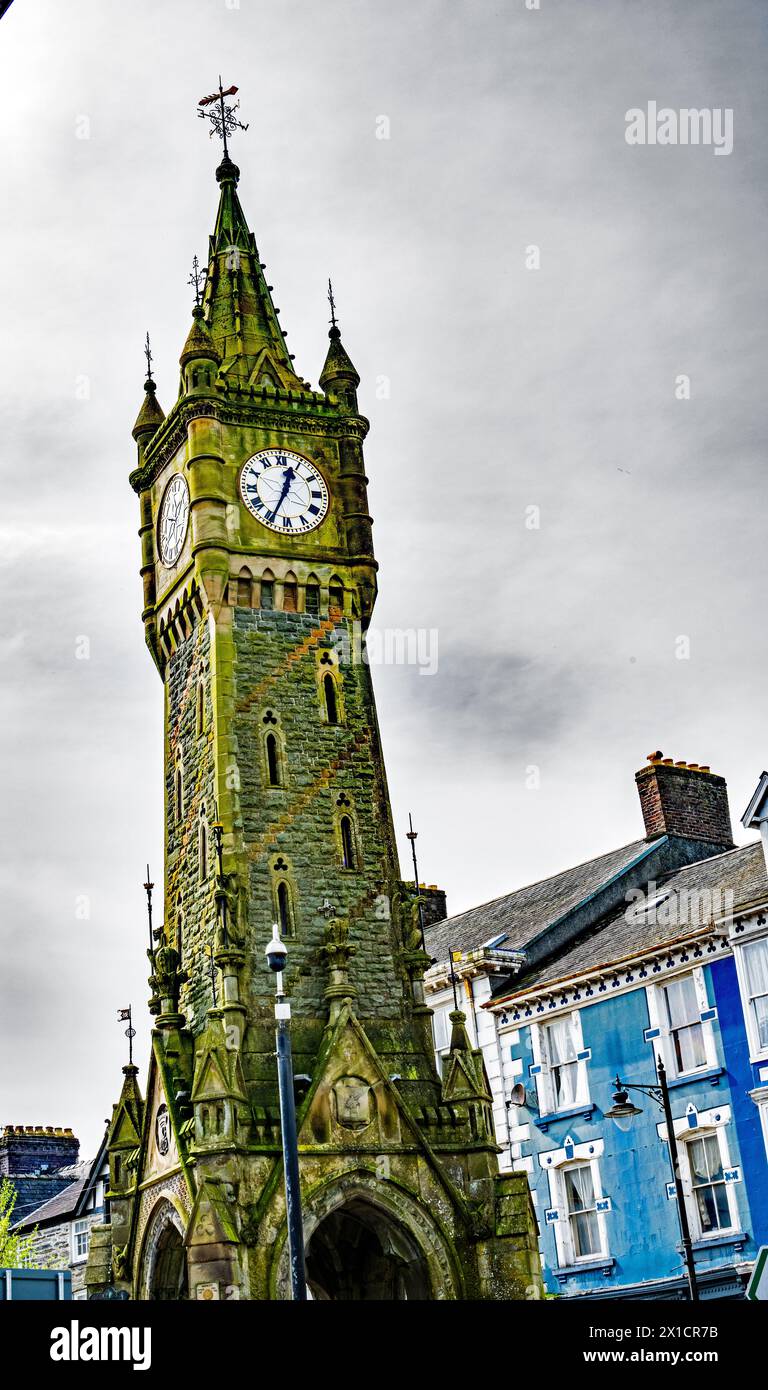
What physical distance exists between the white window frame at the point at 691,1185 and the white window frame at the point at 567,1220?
8.24 feet

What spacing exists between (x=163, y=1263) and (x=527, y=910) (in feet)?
52.9

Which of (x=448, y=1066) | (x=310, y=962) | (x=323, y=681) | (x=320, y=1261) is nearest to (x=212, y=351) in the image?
(x=323, y=681)

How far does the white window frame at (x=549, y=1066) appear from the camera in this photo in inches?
1502

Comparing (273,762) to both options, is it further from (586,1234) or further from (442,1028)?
(586,1234)

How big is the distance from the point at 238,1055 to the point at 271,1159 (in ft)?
6.42

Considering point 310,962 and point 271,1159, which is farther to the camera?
point 310,962

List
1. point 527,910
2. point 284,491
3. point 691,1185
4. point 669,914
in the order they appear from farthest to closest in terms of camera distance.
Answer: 1. point 527,910
2. point 669,914
3. point 284,491
4. point 691,1185

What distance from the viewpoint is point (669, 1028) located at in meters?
36.3

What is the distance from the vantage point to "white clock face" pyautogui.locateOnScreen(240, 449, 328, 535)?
3672 centimetres

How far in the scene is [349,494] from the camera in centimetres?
3775

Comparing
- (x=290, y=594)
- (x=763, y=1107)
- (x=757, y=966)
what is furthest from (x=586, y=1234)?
(x=290, y=594)

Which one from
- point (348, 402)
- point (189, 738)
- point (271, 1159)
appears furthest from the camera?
point (348, 402)

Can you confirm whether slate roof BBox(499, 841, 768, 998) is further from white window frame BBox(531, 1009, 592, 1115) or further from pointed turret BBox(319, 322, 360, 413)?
pointed turret BBox(319, 322, 360, 413)
